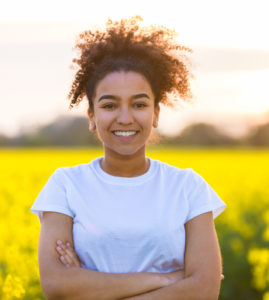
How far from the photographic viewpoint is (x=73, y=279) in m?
2.54


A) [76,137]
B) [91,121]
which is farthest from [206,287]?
[76,137]

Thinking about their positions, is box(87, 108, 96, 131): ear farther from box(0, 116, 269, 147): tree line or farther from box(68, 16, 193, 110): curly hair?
box(0, 116, 269, 147): tree line

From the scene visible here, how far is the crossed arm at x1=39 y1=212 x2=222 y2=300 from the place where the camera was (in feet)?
8.25

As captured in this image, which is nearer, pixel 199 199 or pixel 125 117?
pixel 125 117

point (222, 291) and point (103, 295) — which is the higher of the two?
point (103, 295)

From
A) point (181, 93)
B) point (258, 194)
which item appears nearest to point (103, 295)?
point (181, 93)

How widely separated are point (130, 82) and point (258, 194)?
290 inches

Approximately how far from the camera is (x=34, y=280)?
3812 millimetres

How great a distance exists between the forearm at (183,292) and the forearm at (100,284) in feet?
0.07

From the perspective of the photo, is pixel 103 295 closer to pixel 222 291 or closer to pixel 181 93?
pixel 181 93

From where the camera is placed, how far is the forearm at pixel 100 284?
2506 mm

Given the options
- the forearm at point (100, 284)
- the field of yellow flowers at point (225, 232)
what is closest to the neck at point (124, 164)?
the forearm at point (100, 284)

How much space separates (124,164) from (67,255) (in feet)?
1.59

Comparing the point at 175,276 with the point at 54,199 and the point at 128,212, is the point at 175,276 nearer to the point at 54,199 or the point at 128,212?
the point at 128,212
